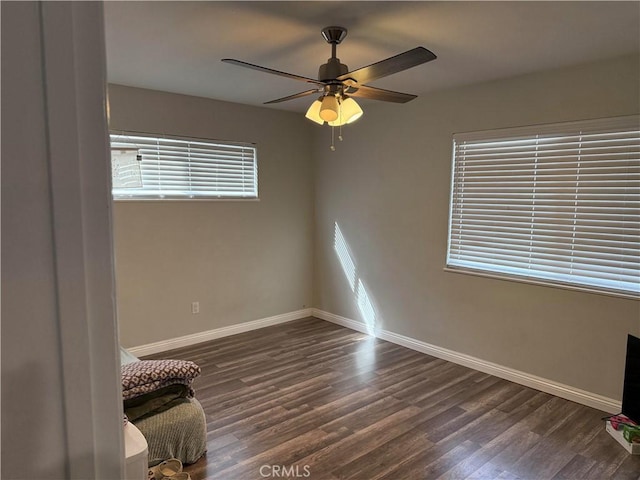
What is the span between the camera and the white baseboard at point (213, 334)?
402cm

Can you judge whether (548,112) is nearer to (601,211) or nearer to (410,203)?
(601,211)

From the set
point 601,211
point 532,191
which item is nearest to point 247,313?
point 532,191

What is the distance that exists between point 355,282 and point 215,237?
162 cm

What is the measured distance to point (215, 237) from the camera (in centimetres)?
439

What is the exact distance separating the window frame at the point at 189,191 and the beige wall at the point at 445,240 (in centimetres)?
83

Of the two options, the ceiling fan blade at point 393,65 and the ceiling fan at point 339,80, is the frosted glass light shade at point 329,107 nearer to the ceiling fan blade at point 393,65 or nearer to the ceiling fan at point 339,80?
the ceiling fan at point 339,80

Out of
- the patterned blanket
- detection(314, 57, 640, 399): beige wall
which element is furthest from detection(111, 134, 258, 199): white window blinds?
the patterned blanket

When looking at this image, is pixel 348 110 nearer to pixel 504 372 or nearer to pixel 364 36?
pixel 364 36

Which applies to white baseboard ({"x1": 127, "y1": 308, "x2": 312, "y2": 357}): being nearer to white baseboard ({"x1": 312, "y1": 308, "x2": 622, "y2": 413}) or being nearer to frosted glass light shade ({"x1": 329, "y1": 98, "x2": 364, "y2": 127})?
white baseboard ({"x1": 312, "y1": 308, "x2": 622, "y2": 413})

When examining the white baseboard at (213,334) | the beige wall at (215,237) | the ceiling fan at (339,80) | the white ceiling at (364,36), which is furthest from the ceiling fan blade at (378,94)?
the white baseboard at (213,334)

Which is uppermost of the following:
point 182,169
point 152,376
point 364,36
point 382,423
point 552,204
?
point 364,36

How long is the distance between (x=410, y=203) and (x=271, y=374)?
2061mm

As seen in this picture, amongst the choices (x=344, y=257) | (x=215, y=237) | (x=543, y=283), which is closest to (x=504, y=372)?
(x=543, y=283)

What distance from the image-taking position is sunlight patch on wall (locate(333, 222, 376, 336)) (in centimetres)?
466
